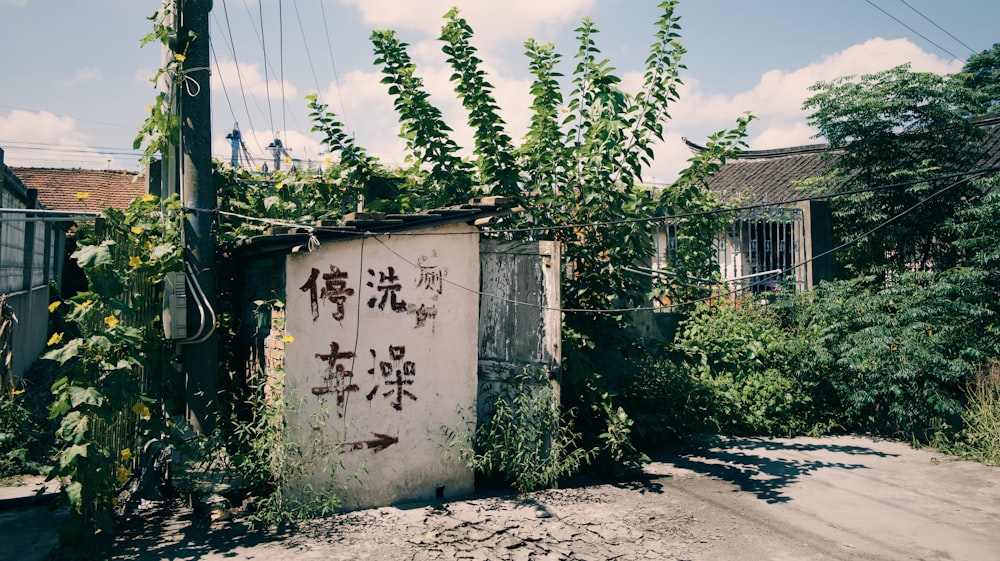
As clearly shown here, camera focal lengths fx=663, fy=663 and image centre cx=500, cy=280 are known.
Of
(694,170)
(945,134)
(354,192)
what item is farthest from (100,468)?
(945,134)

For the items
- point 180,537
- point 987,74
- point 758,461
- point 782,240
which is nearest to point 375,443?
point 180,537

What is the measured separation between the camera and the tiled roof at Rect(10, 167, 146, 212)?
20.2 meters

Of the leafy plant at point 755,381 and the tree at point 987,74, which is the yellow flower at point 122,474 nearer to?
the leafy plant at point 755,381

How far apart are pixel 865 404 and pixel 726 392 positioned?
173 cm

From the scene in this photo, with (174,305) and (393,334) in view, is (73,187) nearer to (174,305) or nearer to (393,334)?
(174,305)

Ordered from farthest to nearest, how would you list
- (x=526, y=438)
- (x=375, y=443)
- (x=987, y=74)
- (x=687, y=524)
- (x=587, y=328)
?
1. (x=987, y=74)
2. (x=587, y=328)
3. (x=526, y=438)
4. (x=375, y=443)
5. (x=687, y=524)

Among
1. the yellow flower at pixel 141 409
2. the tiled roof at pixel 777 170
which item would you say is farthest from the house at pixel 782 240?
the yellow flower at pixel 141 409

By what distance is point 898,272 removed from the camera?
36.4ft

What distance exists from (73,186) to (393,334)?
19984 millimetres

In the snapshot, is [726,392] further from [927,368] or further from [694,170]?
[694,170]

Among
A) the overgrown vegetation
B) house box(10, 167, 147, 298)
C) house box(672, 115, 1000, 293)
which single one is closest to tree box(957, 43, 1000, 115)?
house box(672, 115, 1000, 293)

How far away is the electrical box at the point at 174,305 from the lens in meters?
5.69

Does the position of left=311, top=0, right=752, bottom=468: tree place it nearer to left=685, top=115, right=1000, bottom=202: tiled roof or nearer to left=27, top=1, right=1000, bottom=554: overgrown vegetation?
left=27, top=1, right=1000, bottom=554: overgrown vegetation

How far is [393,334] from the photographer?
625 cm
